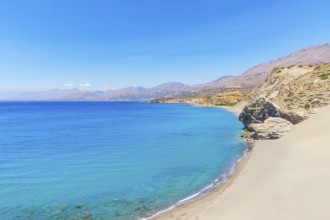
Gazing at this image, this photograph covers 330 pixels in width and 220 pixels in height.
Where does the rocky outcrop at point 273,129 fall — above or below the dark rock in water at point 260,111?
below

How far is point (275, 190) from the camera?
65.4 feet

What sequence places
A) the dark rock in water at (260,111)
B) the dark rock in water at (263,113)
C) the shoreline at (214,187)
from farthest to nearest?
1. the dark rock in water at (260,111)
2. the dark rock in water at (263,113)
3. the shoreline at (214,187)

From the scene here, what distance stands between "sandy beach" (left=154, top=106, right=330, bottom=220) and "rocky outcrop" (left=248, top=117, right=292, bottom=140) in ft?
26.8

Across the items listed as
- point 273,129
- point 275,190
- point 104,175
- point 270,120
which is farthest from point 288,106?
point 104,175

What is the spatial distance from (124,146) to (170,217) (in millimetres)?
26310

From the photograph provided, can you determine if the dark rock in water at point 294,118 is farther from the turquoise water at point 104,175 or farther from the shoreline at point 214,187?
the shoreline at point 214,187

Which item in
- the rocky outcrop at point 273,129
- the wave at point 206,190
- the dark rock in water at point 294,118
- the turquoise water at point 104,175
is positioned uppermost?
the dark rock in water at point 294,118

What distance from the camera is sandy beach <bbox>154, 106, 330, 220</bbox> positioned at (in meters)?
16.2

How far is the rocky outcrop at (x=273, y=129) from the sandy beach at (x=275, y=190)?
8.16m

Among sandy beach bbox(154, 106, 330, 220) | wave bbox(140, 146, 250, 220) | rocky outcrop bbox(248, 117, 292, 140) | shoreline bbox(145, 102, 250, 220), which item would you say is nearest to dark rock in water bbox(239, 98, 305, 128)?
rocky outcrop bbox(248, 117, 292, 140)

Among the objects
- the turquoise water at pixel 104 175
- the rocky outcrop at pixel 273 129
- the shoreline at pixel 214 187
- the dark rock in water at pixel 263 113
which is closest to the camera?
the shoreline at pixel 214 187

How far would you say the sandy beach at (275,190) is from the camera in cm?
1616

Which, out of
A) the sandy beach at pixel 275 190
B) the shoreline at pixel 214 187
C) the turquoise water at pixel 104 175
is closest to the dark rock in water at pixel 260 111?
the turquoise water at pixel 104 175

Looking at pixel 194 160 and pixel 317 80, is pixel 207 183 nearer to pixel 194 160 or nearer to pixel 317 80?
pixel 194 160
